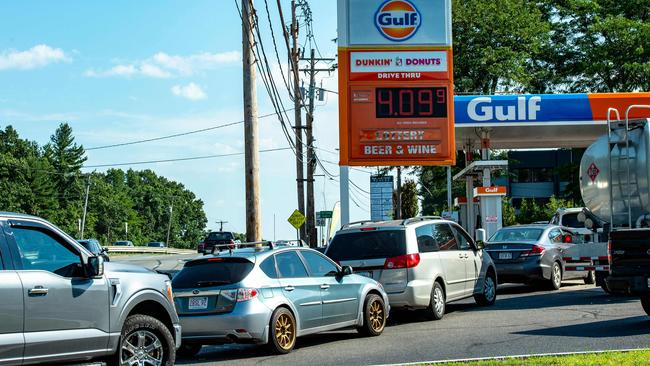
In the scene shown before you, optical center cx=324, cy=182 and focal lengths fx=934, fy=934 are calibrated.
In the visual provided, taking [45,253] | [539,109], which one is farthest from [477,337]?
[539,109]

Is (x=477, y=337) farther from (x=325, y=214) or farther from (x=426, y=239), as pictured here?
(x=325, y=214)

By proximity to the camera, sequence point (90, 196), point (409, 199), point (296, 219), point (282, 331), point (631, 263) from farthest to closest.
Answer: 1. point (90, 196)
2. point (409, 199)
3. point (296, 219)
4. point (631, 263)
5. point (282, 331)

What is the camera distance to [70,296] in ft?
29.2

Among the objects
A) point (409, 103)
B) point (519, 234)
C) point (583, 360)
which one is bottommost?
point (583, 360)

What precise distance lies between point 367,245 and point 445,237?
1.86 meters

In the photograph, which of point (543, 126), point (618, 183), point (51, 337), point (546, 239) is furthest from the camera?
point (543, 126)

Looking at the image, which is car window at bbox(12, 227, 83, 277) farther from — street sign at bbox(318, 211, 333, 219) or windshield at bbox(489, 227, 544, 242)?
street sign at bbox(318, 211, 333, 219)

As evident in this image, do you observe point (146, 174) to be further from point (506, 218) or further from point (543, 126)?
point (543, 126)

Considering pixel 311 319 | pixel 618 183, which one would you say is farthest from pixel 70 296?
pixel 618 183

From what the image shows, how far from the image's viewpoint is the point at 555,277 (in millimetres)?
21734

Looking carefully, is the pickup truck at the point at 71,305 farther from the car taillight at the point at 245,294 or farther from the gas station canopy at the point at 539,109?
the gas station canopy at the point at 539,109

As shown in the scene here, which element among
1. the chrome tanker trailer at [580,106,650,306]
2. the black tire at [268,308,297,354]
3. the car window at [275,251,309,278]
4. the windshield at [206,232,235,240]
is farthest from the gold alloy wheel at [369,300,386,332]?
the windshield at [206,232,235,240]

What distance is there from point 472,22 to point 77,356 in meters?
40.1

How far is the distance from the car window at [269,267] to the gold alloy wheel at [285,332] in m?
0.59
